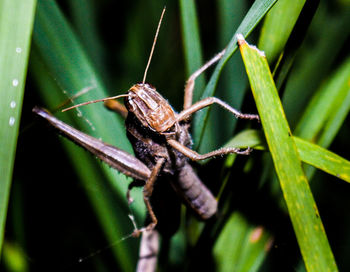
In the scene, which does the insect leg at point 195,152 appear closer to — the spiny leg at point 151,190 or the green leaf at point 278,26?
the spiny leg at point 151,190

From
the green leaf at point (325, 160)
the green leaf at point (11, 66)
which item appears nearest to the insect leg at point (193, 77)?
the green leaf at point (325, 160)

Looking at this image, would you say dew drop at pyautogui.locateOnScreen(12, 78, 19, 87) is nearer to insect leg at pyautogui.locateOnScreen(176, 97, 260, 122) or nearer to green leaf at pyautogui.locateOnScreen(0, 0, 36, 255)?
green leaf at pyautogui.locateOnScreen(0, 0, 36, 255)

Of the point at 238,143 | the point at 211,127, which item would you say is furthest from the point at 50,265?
the point at 238,143

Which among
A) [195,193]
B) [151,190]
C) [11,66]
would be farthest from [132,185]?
[11,66]

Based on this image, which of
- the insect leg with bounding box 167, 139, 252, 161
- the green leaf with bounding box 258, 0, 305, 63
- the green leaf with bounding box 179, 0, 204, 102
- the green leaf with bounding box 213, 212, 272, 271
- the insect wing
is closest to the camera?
the green leaf with bounding box 258, 0, 305, 63

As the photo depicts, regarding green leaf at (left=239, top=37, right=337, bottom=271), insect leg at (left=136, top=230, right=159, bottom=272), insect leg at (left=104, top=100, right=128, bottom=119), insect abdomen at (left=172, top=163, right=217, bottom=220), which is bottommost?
insect leg at (left=136, top=230, right=159, bottom=272)

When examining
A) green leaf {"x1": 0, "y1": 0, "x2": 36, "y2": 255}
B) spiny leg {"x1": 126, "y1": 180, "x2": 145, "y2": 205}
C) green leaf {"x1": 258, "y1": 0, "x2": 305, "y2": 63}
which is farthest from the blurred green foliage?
green leaf {"x1": 0, "y1": 0, "x2": 36, "y2": 255}
